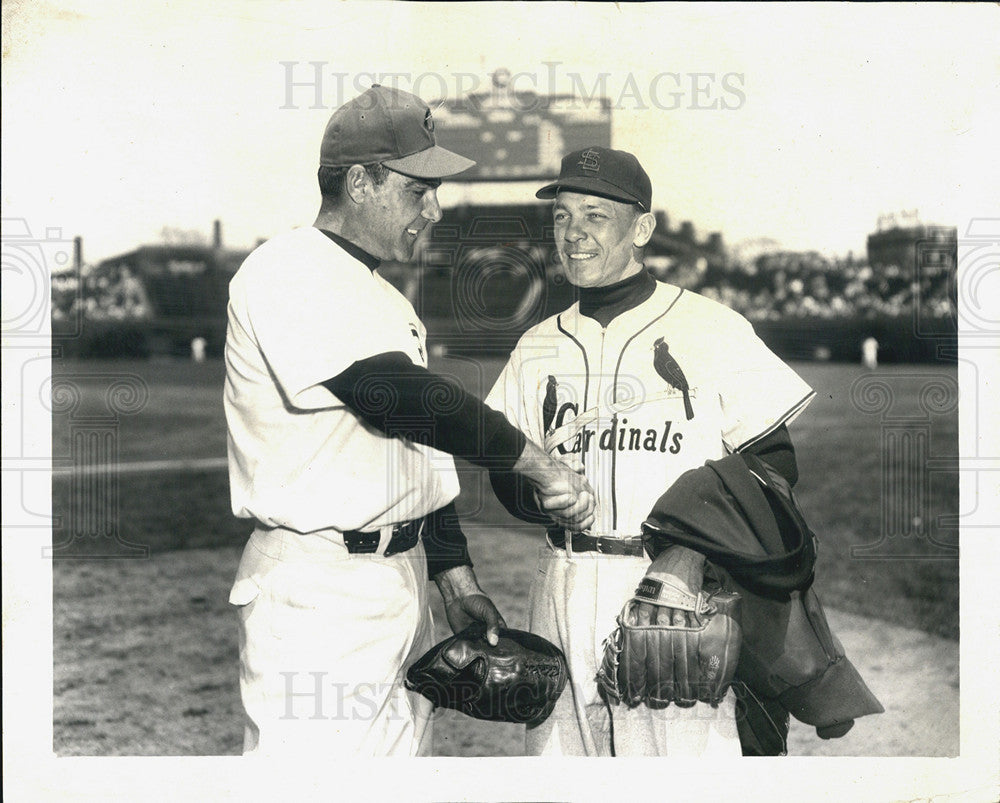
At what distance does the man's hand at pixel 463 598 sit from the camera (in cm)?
280

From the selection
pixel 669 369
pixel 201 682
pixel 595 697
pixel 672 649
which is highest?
pixel 669 369

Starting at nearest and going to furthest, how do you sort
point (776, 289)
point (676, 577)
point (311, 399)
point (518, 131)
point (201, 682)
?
point (311, 399)
point (676, 577)
point (518, 131)
point (776, 289)
point (201, 682)

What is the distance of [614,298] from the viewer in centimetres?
289

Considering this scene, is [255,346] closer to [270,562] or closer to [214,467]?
[270,562]

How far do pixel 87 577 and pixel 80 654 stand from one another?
0.89 feet

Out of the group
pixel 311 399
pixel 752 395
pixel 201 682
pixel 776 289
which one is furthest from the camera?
pixel 201 682

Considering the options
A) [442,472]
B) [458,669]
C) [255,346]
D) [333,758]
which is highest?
[255,346]

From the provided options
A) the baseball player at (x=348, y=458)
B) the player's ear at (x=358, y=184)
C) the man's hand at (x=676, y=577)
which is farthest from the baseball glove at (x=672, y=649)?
the player's ear at (x=358, y=184)

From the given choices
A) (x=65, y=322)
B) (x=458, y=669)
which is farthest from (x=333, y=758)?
(x=65, y=322)

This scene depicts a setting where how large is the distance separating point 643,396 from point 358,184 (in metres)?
0.95

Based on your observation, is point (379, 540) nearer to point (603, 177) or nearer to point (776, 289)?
point (603, 177)

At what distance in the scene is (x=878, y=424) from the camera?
3.24 metres

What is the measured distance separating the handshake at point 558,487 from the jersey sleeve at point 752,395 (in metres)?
0.43

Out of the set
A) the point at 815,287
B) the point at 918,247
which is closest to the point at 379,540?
the point at 815,287
